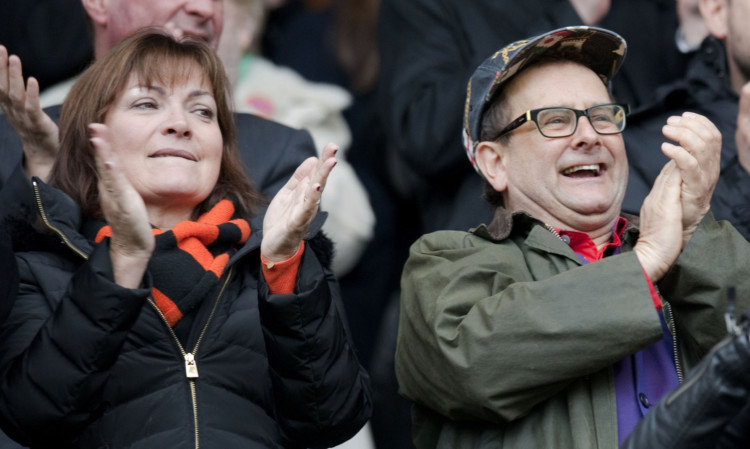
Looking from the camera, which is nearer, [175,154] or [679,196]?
[679,196]

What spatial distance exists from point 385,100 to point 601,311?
1904 millimetres

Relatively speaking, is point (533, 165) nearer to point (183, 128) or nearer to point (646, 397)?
point (646, 397)

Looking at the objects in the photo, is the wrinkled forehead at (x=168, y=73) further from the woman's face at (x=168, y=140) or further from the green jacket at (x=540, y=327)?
the green jacket at (x=540, y=327)

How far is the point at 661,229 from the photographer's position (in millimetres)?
A: 3480

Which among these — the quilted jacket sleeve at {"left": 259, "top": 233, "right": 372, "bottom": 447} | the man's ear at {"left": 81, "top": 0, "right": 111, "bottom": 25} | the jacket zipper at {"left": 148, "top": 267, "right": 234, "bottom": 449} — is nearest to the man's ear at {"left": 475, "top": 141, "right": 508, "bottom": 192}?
the quilted jacket sleeve at {"left": 259, "top": 233, "right": 372, "bottom": 447}

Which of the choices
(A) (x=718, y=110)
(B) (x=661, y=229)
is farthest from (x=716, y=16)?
(B) (x=661, y=229)

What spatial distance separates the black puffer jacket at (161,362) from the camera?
324 cm

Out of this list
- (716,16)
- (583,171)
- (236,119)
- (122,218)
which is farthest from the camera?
(716,16)

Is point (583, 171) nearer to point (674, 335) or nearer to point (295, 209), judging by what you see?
point (674, 335)

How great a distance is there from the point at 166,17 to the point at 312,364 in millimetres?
1616

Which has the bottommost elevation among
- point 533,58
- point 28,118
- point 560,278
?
point 560,278

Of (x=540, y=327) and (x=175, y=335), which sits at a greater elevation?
(x=540, y=327)

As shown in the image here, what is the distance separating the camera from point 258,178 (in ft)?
14.3

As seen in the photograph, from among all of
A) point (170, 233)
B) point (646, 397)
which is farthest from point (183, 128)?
point (646, 397)
